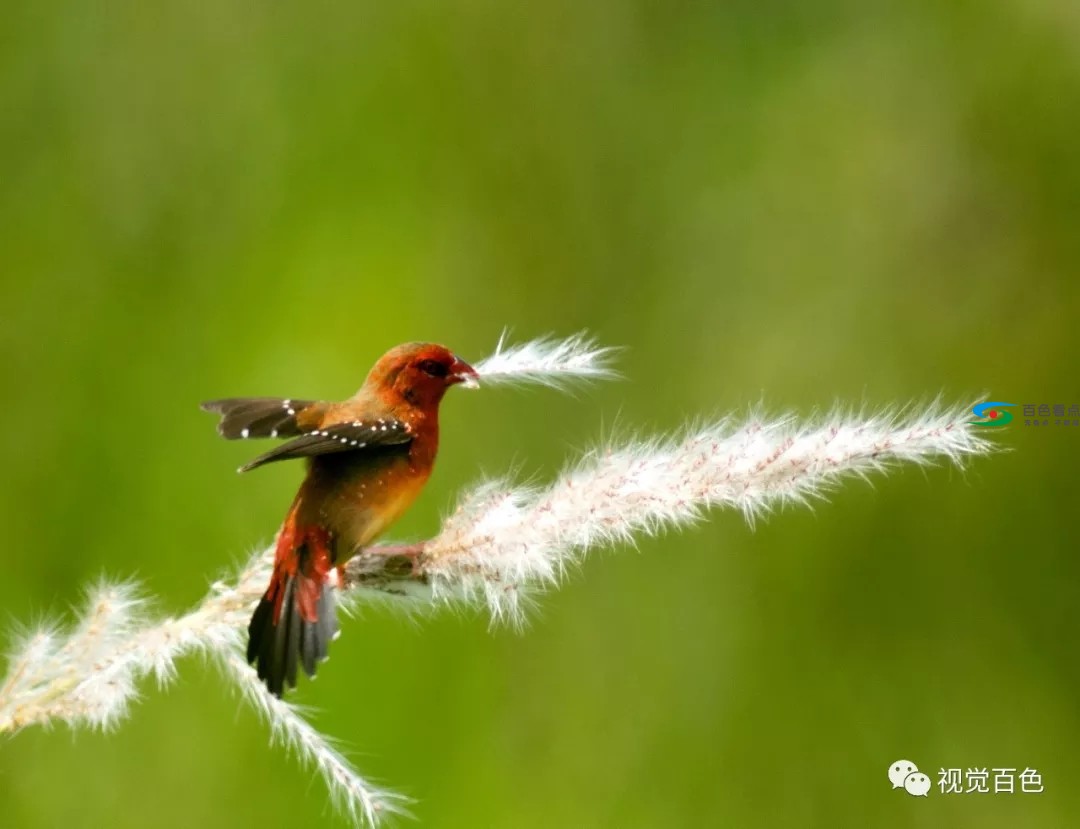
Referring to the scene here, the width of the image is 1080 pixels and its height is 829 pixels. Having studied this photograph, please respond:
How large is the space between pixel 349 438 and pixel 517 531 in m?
0.15

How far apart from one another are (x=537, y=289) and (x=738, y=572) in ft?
1.75

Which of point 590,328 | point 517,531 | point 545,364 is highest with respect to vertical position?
point 590,328

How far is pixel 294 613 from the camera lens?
2.70 ft

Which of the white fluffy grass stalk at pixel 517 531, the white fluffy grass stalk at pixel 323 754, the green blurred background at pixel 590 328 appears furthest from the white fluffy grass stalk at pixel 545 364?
the green blurred background at pixel 590 328

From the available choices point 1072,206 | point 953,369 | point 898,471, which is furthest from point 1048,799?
point 1072,206

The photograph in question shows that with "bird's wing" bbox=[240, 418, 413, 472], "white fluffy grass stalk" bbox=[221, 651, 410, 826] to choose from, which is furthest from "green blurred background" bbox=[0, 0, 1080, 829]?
"bird's wing" bbox=[240, 418, 413, 472]

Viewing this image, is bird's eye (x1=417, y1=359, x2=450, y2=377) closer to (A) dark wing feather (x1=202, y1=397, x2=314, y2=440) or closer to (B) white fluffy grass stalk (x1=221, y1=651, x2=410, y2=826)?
(A) dark wing feather (x1=202, y1=397, x2=314, y2=440)

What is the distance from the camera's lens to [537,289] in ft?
6.02

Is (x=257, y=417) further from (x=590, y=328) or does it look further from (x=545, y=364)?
(x=590, y=328)

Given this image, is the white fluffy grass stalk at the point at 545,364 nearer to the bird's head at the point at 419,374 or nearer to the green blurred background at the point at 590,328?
the bird's head at the point at 419,374

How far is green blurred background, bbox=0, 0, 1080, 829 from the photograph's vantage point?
1525 millimetres

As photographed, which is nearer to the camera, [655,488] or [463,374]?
[655,488]

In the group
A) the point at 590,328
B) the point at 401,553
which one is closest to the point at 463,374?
the point at 401,553

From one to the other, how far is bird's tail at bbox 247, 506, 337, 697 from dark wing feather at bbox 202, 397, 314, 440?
0.08m
